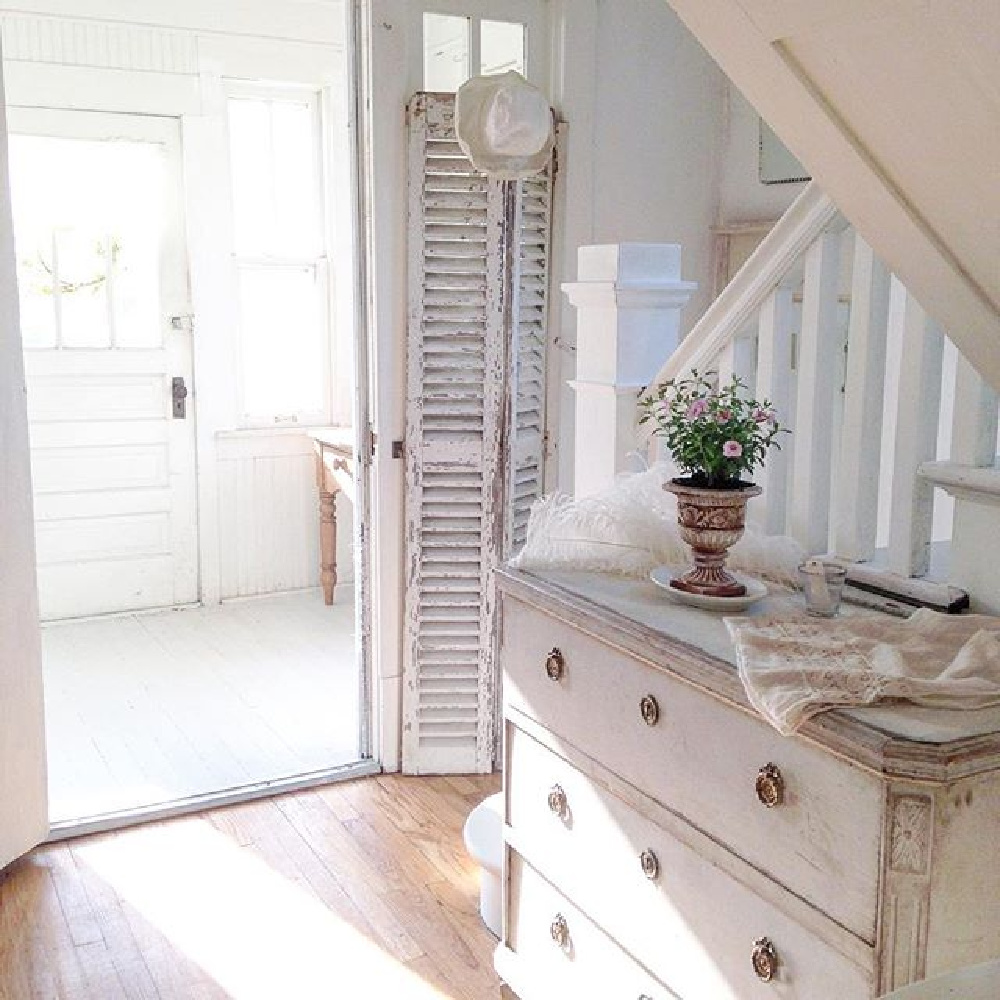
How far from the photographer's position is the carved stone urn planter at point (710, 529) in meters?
1.69

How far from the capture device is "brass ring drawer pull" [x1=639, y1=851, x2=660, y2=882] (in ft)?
5.46

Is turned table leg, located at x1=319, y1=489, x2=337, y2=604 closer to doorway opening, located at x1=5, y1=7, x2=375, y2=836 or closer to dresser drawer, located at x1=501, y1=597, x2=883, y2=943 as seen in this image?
doorway opening, located at x1=5, y1=7, x2=375, y2=836

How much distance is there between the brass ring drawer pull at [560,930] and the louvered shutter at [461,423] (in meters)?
1.35

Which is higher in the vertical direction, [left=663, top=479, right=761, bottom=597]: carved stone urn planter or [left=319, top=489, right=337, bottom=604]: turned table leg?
[left=663, top=479, right=761, bottom=597]: carved stone urn planter

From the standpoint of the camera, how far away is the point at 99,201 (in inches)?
188

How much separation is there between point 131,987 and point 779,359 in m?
1.82

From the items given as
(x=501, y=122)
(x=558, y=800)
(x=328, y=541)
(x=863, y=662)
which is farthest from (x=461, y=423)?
(x=328, y=541)

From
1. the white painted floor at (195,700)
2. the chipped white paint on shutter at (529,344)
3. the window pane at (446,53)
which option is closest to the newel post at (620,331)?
the chipped white paint on shutter at (529,344)

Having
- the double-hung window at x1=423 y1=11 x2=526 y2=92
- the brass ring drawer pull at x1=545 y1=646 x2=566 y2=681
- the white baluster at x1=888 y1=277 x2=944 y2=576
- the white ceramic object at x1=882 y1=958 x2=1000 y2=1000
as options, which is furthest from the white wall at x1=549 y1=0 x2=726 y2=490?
the white ceramic object at x1=882 y1=958 x2=1000 y2=1000

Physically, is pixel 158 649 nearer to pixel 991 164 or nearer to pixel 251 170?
pixel 251 170

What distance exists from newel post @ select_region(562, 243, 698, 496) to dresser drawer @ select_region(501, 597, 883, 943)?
17.6 inches

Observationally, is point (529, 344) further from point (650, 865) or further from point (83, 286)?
point (83, 286)

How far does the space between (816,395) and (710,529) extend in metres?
0.35

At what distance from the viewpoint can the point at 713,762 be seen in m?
1.52
